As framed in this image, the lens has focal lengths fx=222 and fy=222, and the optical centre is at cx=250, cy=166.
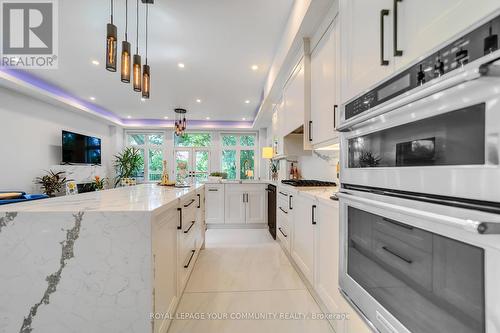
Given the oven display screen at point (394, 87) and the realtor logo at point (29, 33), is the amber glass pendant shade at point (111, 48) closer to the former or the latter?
the realtor logo at point (29, 33)

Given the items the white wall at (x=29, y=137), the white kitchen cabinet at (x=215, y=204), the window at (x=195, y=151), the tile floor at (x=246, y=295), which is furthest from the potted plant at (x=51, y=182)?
the tile floor at (x=246, y=295)

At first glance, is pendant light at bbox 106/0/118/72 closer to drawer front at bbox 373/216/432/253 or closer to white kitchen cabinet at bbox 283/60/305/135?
white kitchen cabinet at bbox 283/60/305/135

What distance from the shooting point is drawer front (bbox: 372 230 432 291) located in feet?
2.12

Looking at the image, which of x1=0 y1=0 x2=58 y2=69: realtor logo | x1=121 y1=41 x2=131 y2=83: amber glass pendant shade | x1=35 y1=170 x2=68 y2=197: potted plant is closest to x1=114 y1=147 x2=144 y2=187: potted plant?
x1=35 y1=170 x2=68 y2=197: potted plant

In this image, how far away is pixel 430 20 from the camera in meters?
0.66

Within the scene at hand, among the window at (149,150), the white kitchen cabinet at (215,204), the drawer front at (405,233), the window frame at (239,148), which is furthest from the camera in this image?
the window frame at (239,148)

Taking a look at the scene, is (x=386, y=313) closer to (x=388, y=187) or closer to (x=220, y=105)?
(x=388, y=187)

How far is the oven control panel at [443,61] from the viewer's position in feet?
1.54

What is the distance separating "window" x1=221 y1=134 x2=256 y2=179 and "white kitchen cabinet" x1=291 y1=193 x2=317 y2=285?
5.98 m

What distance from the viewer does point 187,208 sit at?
2.12m

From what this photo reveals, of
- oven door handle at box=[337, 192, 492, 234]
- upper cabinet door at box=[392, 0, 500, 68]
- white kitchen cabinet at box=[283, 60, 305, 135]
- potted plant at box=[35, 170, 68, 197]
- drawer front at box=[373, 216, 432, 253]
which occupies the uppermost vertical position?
white kitchen cabinet at box=[283, 60, 305, 135]

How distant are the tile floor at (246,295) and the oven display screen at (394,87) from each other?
1.62 meters

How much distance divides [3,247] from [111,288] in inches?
23.6

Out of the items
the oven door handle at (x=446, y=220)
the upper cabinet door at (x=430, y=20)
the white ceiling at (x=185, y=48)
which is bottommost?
the oven door handle at (x=446, y=220)
